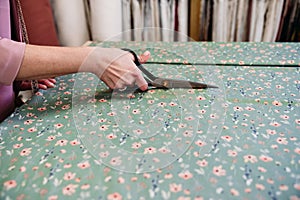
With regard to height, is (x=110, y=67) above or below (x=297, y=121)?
above

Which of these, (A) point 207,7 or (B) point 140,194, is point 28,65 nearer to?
(B) point 140,194

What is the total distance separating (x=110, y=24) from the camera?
1.58 meters

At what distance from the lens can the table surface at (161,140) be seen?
1.85 ft

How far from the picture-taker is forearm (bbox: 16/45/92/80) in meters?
0.75

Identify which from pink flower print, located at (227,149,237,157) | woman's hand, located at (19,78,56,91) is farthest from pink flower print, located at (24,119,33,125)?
pink flower print, located at (227,149,237,157)

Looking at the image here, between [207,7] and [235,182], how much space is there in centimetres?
132

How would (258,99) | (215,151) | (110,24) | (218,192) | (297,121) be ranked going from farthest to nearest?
(110,24) < (258,99) < (297,121) < (215,151) < (218,192)

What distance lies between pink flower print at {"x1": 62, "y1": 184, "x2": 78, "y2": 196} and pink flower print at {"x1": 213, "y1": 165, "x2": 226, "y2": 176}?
287 mm

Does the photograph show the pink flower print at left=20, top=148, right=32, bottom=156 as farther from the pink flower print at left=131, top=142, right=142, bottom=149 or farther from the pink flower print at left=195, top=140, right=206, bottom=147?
the pink flower print at left=195, top=140, right=206, bottom=147

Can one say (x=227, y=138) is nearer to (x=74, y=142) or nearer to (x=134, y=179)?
(x=134, y=179)

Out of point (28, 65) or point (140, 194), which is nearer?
point (140, 194)

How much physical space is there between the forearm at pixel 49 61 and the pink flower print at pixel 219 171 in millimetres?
478

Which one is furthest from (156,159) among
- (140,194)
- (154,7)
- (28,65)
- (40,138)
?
(154,7)

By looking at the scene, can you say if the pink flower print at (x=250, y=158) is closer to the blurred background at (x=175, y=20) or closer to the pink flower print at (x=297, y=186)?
the pink flower print at (x=297, y=186)
